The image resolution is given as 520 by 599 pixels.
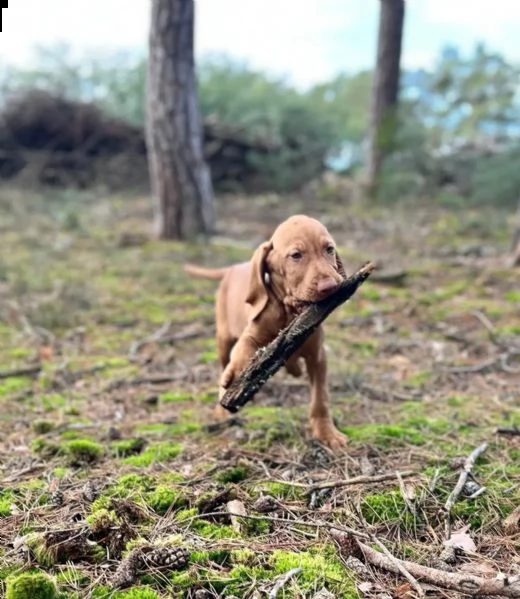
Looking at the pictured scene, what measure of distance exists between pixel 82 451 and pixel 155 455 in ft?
1.02

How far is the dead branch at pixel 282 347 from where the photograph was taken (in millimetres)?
2623

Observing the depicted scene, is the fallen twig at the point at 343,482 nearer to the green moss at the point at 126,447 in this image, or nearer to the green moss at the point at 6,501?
the green moss at the point at 126,447

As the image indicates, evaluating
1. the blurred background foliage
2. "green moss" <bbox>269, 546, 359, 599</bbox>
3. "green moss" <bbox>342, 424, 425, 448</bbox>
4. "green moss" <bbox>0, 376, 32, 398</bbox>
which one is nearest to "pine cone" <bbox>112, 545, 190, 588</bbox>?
"green moss" <bbox>269, 546, 359, 599</bbox>

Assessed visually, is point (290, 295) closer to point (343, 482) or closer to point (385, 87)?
point (343, 482)

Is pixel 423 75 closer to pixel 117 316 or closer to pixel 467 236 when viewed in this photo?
pixel 467 236

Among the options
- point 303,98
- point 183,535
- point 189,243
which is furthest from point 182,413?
point 303,98

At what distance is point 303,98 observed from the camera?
45.1ft

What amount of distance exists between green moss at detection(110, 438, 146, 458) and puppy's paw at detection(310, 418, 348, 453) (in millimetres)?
767

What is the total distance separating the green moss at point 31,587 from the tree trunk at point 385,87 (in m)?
10.2

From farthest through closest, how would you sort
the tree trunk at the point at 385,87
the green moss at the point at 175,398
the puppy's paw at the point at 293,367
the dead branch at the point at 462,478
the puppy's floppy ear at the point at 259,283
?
the tree trunk at the point at 385,87 < the green moss at the point at 175,398 < the puppy's paw at the point at 293,367 < the puppy's floppy ear at the point at 259,283 < the dead branch at the point at 462,478

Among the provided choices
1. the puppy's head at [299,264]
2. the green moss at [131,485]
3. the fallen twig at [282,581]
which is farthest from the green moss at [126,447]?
the fallen twig at [282,581]

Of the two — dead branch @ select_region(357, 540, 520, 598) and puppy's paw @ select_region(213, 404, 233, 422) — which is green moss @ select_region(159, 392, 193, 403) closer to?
puppy's paw @ select_region(213, 404, 233, 422)

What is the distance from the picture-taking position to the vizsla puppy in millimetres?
2625

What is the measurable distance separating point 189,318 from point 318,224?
3.01 meters
